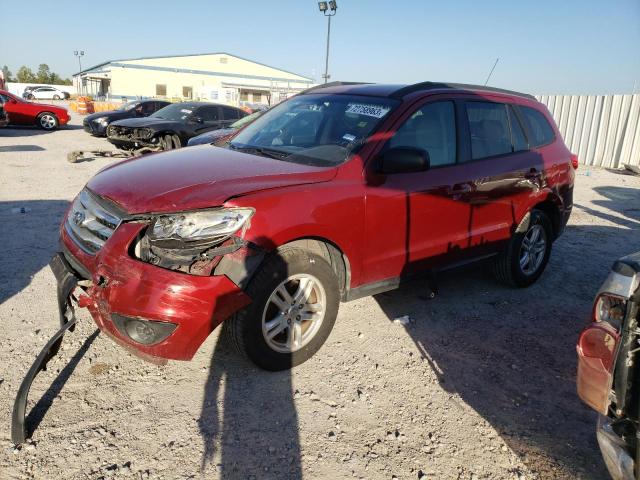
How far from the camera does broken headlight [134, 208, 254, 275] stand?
2.65 meters

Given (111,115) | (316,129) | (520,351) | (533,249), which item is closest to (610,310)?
(520,351)

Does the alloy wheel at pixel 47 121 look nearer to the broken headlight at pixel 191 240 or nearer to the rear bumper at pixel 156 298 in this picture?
the rear bumper at pixel 156 298

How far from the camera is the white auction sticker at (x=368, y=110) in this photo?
364 centimetres

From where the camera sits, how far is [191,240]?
8.74ft

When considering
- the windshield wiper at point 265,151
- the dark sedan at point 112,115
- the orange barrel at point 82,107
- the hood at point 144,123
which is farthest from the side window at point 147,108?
the orange barrel at point 82,107

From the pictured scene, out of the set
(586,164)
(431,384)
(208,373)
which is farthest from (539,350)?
(586,164)

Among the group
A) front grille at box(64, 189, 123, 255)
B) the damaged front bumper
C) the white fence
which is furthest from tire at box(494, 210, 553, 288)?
the white fence

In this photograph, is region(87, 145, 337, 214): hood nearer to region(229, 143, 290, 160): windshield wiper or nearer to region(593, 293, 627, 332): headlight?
region(229, 143, 290, 160): windshield wiper

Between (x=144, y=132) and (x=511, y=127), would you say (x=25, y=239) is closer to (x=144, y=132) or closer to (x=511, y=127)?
(x=511, y=127)

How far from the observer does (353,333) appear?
382 centimetres

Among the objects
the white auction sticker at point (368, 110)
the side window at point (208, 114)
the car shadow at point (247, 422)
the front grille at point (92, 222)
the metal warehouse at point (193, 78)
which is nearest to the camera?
the car shadow at point (247, 422)

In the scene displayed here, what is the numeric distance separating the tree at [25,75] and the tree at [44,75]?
1088 millimetres

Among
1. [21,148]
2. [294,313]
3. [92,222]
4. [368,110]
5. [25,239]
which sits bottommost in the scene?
[21,148]

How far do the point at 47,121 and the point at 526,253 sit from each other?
21011mm
